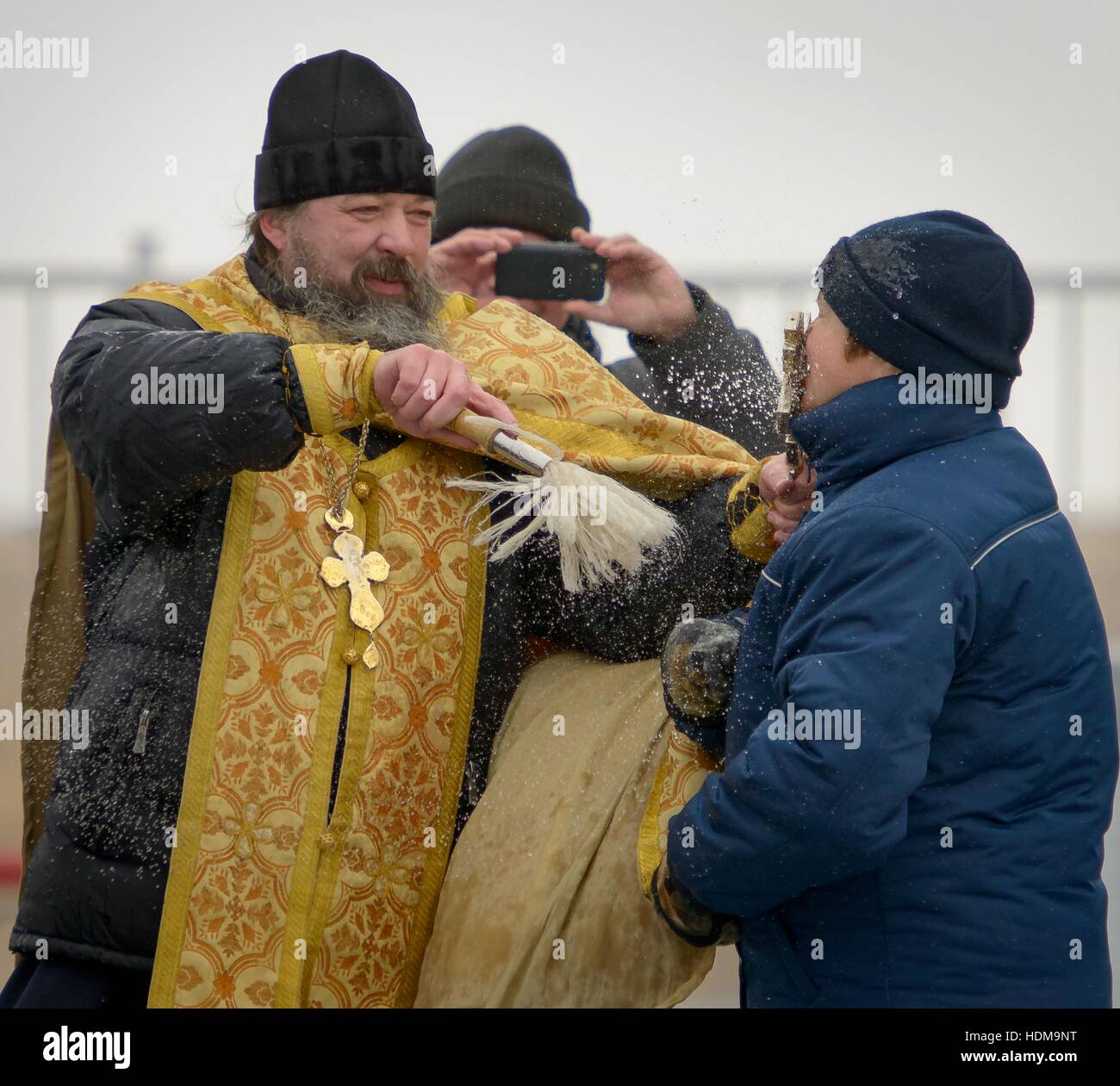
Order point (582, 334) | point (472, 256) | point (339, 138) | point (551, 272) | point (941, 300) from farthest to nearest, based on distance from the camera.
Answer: point (582, 334) → point (472, 256) → point (551, 272) → point (339, 138) → point (941, 300)

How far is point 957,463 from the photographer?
78.7 inches

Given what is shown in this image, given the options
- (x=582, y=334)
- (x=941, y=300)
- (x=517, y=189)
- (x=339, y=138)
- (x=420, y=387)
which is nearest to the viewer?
(x=941, y=300)

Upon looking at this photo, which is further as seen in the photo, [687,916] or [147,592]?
[147,592]

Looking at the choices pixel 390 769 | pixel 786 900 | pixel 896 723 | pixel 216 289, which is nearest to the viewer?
pixel 896 723

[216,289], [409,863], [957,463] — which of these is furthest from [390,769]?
[957,463]

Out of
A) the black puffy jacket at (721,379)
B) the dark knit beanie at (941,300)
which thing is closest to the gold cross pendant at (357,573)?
the black puffy jacket at (721,379)

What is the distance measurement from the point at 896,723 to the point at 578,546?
0.78m

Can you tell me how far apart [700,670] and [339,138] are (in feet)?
4.01

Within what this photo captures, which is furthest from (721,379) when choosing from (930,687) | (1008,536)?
(930,687)

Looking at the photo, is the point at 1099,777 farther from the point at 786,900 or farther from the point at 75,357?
the point at 75,357

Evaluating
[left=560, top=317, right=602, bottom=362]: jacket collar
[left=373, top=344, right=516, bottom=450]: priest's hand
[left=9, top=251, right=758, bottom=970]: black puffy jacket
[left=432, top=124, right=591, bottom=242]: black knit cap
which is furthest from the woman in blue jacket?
[left=432, top=124, right=591, bottom=242]: black knit cap

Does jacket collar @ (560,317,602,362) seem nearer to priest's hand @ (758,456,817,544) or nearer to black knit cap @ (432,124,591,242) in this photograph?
black knit cap @ (432,124,591,242)

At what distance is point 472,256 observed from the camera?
3.47 metres

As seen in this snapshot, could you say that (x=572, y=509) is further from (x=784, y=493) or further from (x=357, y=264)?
(x=357, y=264)
